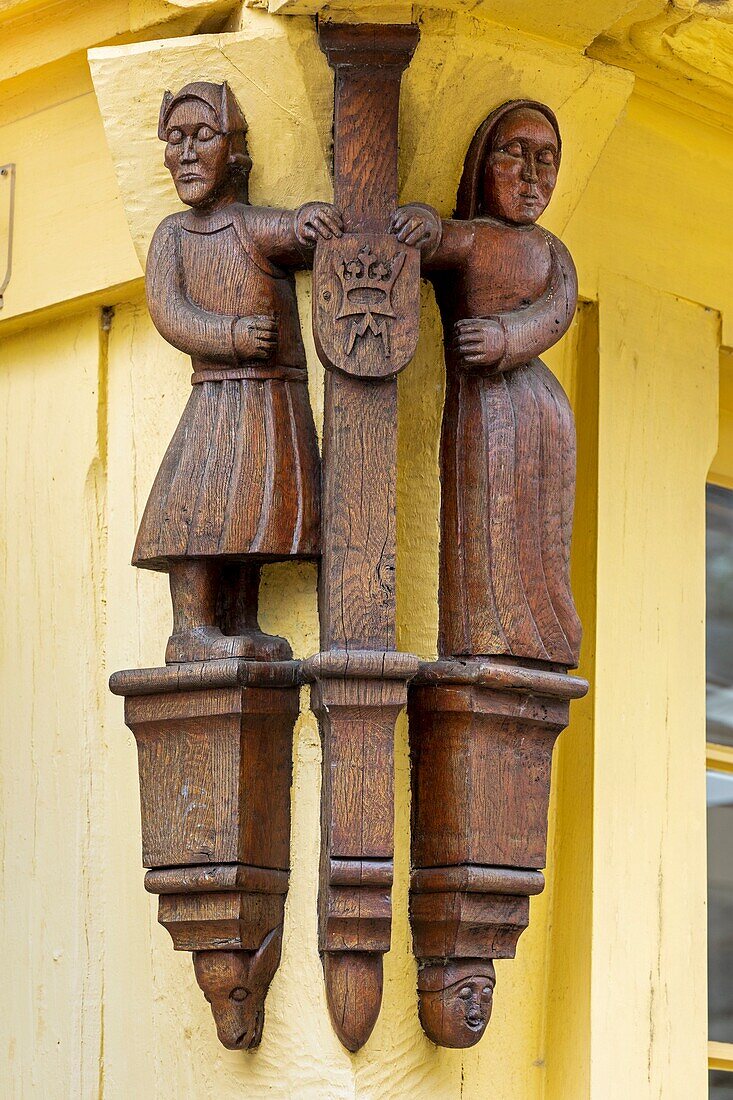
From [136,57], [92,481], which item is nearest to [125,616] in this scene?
[92,481]

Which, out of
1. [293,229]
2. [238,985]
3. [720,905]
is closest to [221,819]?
[238,985]

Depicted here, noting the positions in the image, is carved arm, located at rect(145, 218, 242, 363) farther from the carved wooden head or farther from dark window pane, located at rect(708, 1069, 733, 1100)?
dark window pane, located at rect(708, 1069, 733, 1100)

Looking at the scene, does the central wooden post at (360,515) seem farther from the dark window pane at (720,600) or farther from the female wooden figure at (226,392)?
the dark window pane at (720,600)

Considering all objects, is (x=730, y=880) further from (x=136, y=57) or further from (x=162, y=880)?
(x=136, y=57)

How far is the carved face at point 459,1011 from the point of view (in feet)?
4.95

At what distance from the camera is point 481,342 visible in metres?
1.54

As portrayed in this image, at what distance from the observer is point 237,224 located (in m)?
1.55

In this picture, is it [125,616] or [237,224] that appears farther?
[125,616]

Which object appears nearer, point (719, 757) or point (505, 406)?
point (505, 406)

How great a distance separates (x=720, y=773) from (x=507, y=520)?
1.84 feet

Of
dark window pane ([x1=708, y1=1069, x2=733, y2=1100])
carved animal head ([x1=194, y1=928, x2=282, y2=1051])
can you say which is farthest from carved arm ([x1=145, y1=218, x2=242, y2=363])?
dark window pane ([x1=708, y1=1069, x2=733, y2=1100])

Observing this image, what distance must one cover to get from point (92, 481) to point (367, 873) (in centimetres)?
51

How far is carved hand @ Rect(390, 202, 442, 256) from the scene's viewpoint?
1511 mm

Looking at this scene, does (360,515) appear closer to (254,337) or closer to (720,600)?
(254,337)
